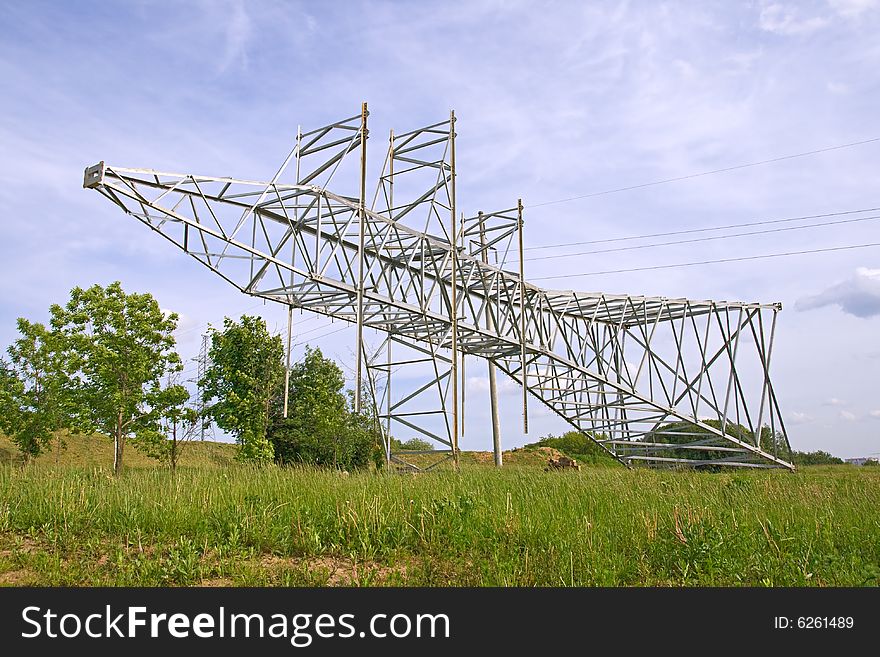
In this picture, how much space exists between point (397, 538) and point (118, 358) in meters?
25.6

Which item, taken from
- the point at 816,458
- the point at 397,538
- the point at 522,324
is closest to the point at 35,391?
the point at 522,324

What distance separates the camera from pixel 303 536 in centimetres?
761

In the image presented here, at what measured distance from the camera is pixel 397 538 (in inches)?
305

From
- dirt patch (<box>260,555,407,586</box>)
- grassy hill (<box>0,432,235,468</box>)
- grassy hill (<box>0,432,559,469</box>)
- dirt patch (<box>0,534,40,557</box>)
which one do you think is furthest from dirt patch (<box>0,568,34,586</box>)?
grassy hill (<box>0,432,235,468</box>)

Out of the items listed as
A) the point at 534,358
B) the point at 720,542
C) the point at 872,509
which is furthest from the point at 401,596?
the point at 534,358

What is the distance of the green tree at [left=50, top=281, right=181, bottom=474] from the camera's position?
96.8 feet

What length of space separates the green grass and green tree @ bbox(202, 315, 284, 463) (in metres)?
23.9

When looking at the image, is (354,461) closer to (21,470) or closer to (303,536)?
(21,470)

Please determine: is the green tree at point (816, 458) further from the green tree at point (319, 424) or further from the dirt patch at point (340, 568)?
the dirt patch at point (340, 568)

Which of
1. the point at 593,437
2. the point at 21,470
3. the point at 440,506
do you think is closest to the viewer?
the point at 440,506

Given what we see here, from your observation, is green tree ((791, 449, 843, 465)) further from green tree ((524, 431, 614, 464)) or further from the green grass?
the green grass

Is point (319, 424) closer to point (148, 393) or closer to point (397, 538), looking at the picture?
point (148, 393)

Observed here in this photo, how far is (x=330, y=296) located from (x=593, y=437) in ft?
56.0

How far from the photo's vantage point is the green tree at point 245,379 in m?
33.6
